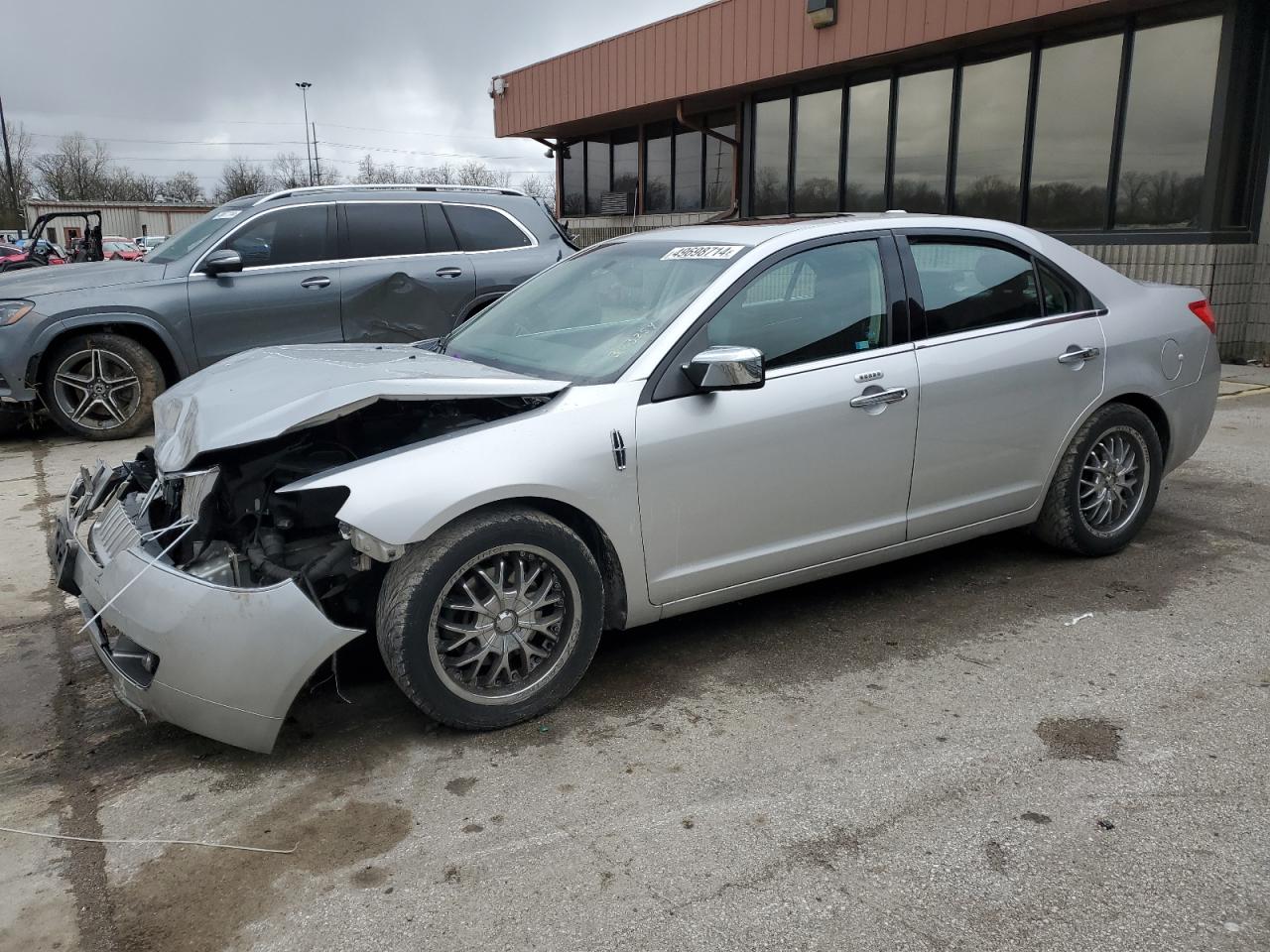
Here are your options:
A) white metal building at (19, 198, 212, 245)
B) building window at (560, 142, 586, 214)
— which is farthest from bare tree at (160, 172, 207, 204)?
building window at (560, 142, 586, 214)

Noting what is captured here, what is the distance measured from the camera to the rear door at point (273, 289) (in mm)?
7922

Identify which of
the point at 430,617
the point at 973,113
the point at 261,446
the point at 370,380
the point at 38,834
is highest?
the point at 973,113

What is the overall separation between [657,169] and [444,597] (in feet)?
55.0

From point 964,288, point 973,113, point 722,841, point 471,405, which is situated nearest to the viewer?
point 722,841

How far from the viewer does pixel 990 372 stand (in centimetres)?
418

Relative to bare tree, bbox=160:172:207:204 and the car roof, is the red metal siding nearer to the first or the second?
the car roof

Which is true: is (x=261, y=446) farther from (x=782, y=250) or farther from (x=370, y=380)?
(x=782, y=250)

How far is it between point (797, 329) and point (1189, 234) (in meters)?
8.35

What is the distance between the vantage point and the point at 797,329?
12.7 feet

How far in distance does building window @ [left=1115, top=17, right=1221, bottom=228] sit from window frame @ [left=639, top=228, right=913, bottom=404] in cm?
793

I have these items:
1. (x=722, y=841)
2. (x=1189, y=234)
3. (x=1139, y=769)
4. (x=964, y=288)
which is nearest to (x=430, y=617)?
(x=722, y=841)

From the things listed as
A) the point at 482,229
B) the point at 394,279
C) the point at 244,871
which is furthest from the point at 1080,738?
the point at 482,229

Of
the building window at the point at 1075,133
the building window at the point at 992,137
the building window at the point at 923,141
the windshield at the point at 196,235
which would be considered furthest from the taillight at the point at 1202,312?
the building window at the point at 923,141

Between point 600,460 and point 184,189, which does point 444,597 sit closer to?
point 600,460
